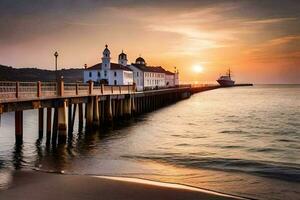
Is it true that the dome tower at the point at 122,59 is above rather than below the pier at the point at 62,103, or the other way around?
above

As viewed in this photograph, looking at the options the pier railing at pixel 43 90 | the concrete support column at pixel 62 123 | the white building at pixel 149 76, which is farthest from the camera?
the white building at pixel 149 76

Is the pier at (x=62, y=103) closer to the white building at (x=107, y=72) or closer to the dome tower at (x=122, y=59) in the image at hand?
the white building at (x=107, y=72)

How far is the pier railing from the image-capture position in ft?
70.4

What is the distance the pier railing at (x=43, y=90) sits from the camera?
2145 cm

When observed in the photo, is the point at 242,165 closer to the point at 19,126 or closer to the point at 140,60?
the point at 19,126

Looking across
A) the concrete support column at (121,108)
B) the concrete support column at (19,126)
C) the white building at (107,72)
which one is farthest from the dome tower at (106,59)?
the concrete support column at (19,126)

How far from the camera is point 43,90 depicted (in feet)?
82.8

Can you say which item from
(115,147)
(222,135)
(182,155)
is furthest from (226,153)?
(222,135)

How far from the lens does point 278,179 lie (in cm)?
1780

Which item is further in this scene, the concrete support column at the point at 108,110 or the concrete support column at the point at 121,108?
the concrete support column at the point at 121,108

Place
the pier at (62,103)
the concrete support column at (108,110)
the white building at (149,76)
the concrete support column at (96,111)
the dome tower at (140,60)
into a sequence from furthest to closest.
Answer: the dome tower at (140,60) → the white building at (149,76) → the concrete support column at (108,110) → the concrete support column at (96,111) → the pier at (62,103)

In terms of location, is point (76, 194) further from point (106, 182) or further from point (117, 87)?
point (117, 87)

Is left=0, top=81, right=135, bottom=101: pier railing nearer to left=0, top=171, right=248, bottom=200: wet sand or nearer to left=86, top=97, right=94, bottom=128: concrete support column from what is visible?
left=86, top=97, right=94, bottom=128: concrete support column

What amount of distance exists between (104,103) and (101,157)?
1613 centimetres
